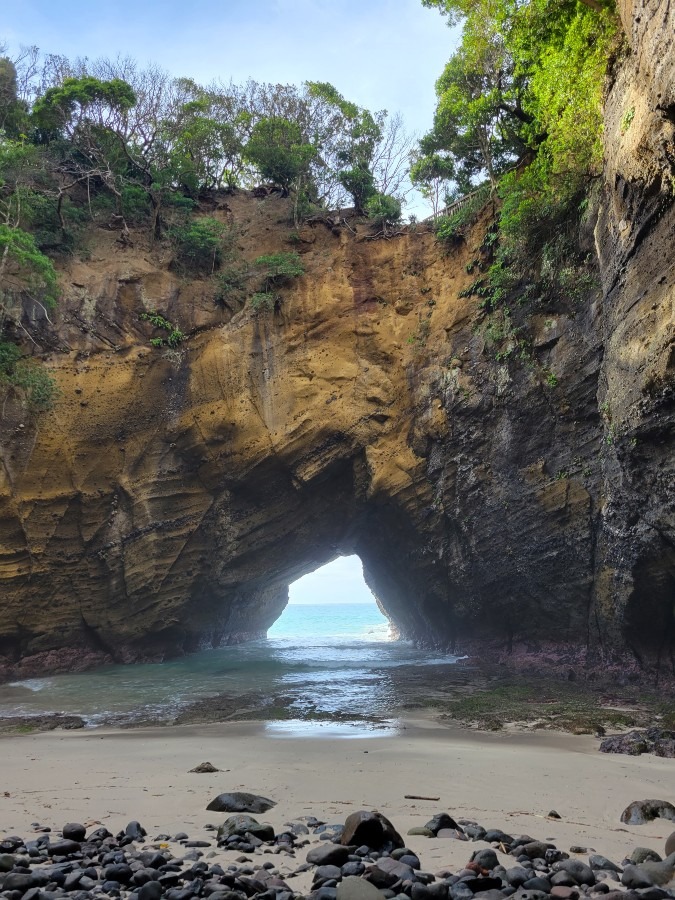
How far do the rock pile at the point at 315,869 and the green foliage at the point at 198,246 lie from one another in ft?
53.3

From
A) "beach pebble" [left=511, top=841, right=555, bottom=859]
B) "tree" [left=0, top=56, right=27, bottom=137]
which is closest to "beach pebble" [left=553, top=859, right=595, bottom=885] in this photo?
"beach pebble" [left=511, top=841, right=555, bottom=859]

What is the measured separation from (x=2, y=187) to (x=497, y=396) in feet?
45.8

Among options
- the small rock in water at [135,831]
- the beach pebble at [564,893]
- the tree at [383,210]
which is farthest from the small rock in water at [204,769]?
the tree at [383,210]

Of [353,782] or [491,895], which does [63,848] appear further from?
[353,782]

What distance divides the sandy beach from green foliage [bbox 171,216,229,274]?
13.8m

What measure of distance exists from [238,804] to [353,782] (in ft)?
3.59

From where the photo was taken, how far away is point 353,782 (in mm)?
4199

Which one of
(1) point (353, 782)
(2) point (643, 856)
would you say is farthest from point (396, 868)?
(1) point (353, 782)

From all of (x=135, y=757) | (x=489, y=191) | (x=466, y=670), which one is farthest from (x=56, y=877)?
(x=489, y=191)

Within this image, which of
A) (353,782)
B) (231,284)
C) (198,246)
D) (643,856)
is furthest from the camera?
(198,246)

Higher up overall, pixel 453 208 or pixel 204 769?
pixel 453 208

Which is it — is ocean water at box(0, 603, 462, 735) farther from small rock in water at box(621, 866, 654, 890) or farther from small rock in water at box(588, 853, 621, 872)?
small rock in water at box(621, 866, 654, 890)

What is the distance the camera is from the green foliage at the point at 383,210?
59.4ft

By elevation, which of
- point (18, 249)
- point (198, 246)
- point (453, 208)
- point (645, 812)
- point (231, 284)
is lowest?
point (645, 812)
